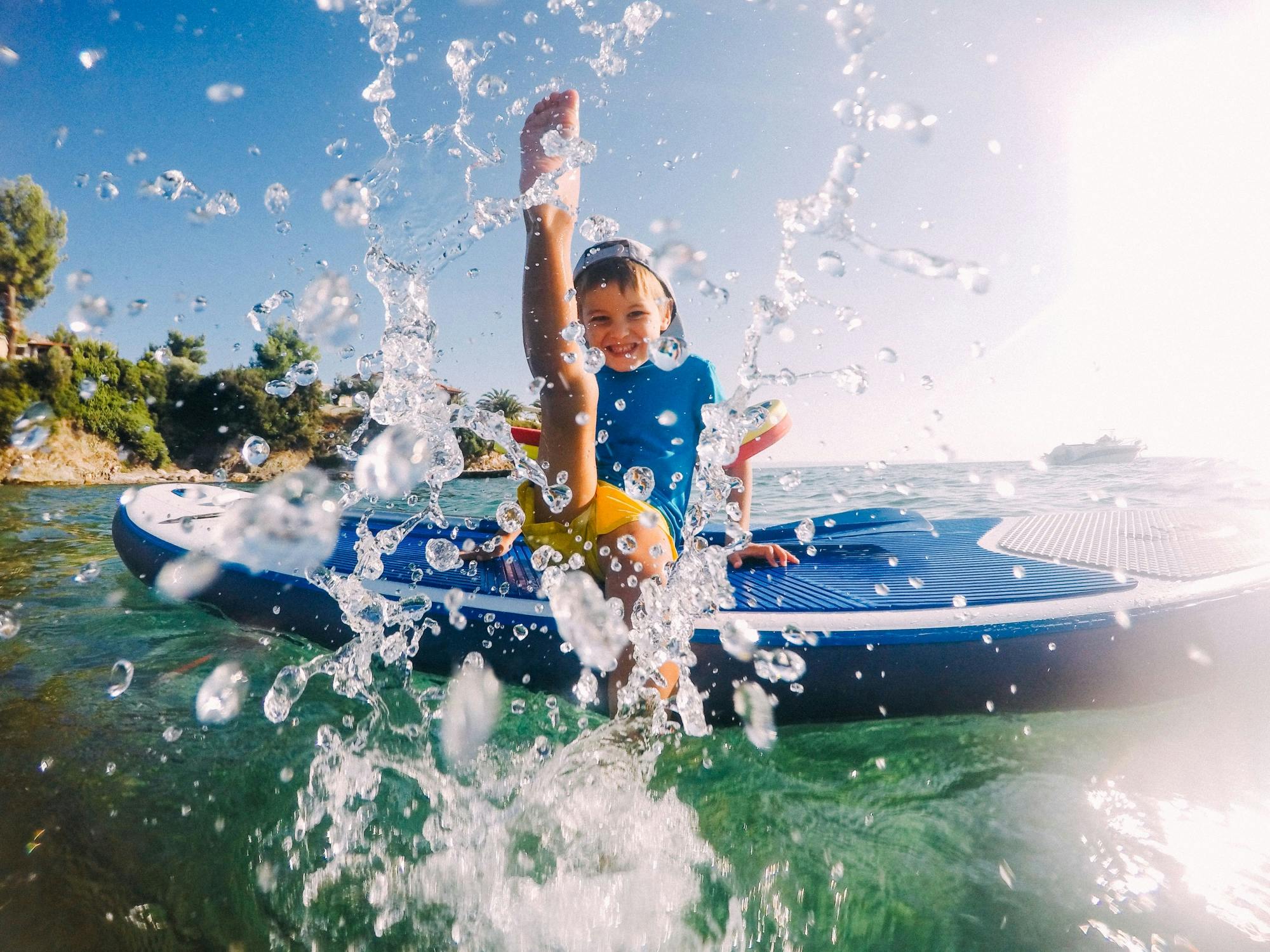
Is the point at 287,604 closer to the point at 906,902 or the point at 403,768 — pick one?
the point at 403,768

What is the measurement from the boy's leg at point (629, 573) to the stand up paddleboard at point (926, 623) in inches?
7.3

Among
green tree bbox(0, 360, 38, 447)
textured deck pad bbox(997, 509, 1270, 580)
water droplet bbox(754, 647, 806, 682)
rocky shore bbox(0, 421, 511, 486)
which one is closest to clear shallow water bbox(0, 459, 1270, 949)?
water droplet bbox(754, 647, 806, 682)

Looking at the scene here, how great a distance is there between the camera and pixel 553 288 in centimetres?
144

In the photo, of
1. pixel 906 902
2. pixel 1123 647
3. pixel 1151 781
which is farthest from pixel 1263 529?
pixel 906 902

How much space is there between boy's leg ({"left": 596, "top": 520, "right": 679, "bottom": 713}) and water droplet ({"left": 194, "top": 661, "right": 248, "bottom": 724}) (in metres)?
1.13

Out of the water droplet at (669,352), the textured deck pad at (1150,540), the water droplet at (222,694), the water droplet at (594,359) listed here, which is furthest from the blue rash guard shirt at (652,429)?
the textured deck pad at (1150,540)

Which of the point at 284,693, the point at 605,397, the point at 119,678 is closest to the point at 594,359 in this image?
the point at 605,397

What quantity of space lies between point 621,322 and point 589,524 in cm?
68

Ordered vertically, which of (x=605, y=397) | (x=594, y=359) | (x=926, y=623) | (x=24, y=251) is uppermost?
(x=24, y=251)

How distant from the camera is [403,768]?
1.54m

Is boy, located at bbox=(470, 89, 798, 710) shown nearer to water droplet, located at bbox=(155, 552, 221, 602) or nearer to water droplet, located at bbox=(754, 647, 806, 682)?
water droplet, located at bbox=(754, 647, 806, 682)

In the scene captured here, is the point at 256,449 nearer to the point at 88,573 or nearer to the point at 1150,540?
the point at 88,573

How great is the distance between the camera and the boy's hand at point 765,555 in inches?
115

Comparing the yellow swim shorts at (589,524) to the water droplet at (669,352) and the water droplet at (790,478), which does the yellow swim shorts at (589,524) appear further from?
the water droplet at (790,478)
